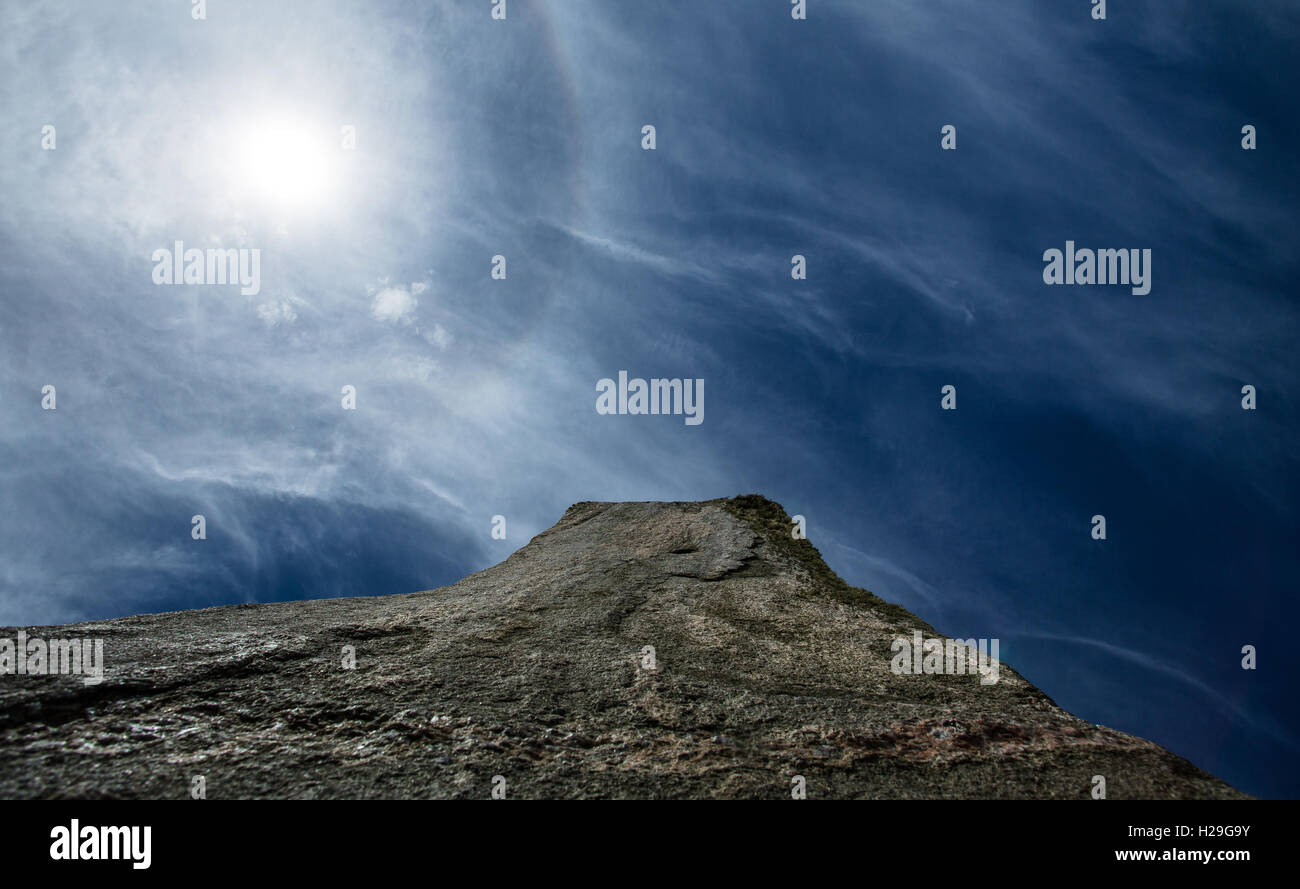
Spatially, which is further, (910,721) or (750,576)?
(750,576)

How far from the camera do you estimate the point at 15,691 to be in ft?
14.6

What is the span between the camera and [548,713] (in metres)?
5.11

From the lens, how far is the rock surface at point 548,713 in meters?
4.04

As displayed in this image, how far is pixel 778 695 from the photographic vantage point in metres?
5.57

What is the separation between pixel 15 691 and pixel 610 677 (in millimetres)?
4471

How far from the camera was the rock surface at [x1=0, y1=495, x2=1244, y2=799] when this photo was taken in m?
4.04

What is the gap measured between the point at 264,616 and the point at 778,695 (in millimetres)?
6161
